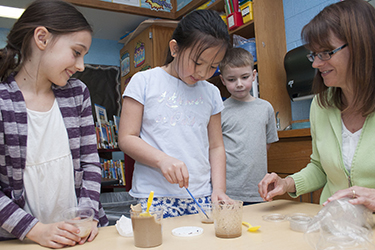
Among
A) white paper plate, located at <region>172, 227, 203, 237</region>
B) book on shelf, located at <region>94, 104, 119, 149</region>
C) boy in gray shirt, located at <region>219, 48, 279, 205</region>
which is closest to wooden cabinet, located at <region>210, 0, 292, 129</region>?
boy in gray shirt, located at <region>219, 48, 279, 205</region>

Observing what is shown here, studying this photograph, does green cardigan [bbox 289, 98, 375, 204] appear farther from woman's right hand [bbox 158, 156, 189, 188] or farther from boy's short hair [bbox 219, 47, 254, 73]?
boy's short hair [bbox 219, 47, 254, 73]

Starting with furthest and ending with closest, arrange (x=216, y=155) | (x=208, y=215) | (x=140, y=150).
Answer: (x=216, y=155)
(x=140, y=150)
(x=208, y=215)

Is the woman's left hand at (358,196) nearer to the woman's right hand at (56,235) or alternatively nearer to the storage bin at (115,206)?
the woman's right hand at (56,235)

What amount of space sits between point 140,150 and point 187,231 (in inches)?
13.3

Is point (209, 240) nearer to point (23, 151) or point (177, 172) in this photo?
point (177, 172)

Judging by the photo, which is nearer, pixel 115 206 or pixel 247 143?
pixel 247 143

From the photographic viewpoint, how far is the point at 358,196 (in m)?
0.79

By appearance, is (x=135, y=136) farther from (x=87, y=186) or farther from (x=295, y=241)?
(x=295, y=241)

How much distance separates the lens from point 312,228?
666 millimetres

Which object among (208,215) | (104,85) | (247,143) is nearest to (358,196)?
(208,215)

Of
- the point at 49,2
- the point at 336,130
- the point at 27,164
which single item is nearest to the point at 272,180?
the point at 336,130

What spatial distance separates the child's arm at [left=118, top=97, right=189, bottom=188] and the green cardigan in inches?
18.9

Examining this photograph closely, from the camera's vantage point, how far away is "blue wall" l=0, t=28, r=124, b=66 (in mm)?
4396

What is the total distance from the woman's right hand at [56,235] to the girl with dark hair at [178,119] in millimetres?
344
